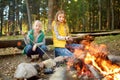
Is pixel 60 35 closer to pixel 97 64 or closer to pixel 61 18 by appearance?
pixel 61 18

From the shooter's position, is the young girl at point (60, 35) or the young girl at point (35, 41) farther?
the young girl at point (35, 41)

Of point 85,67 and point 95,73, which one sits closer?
point 95,73

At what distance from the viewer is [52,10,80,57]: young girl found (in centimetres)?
886

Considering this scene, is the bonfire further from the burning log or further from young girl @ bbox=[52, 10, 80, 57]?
young girl @ bbox=[52, 10, 80, 57]

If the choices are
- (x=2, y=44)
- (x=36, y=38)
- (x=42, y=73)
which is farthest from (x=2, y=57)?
(x=42, y=73)

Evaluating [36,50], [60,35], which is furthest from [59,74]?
[36,50]

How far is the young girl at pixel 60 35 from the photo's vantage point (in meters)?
8.86

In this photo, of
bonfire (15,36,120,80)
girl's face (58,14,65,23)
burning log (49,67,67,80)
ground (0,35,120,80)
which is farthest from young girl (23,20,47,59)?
burning log (49,67,67,80)

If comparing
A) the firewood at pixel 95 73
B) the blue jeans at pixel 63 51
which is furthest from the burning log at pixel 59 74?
the blue jeans at pixel 63 51

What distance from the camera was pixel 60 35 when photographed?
9164mm

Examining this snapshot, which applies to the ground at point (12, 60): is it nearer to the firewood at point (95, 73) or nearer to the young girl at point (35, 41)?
the young girl at point (35, 41)

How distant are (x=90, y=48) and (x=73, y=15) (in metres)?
48.0

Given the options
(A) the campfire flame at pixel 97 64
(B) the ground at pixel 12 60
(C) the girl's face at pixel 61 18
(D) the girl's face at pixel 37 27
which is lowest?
(B) the ground at pixel 12 60

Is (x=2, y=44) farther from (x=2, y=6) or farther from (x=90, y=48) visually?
(x=2, y=6)
